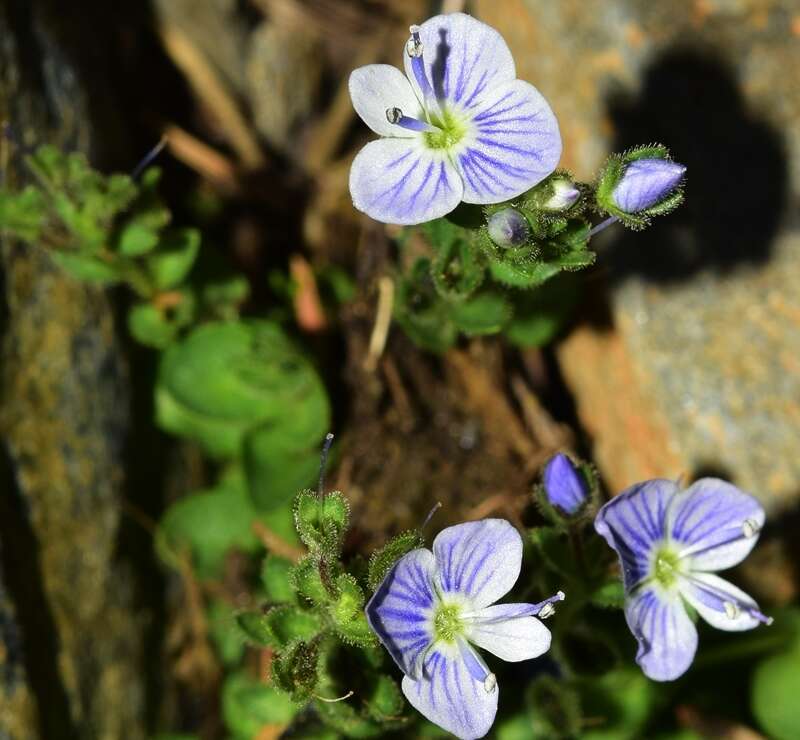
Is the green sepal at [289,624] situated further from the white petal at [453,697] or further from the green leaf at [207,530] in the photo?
the green leaf at [207,530]

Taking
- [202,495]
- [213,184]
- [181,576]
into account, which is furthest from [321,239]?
[181,576]

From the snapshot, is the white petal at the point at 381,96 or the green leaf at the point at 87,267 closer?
the white petal at the point at 381,96

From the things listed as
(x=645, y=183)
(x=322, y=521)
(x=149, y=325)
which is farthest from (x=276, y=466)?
(x=645, y=183)

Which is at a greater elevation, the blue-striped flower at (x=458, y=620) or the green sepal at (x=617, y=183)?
the green sepal at (x=617, y=183)

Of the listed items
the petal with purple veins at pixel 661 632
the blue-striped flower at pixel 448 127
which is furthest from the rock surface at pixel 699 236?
the blue-striped flower at pixel 448 127

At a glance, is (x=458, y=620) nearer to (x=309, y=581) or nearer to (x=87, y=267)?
(x=309, y=581)

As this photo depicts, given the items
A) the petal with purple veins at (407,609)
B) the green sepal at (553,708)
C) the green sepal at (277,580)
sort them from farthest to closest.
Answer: the green sepal at (553,708) < the green sepal at (277,580) < the petal with purple veins at (407,609)

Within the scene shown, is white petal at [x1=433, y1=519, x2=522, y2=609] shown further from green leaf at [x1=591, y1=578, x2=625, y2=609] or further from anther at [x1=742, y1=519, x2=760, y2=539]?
anther at [x1=742, y1=519, x2=760, y2=539]
